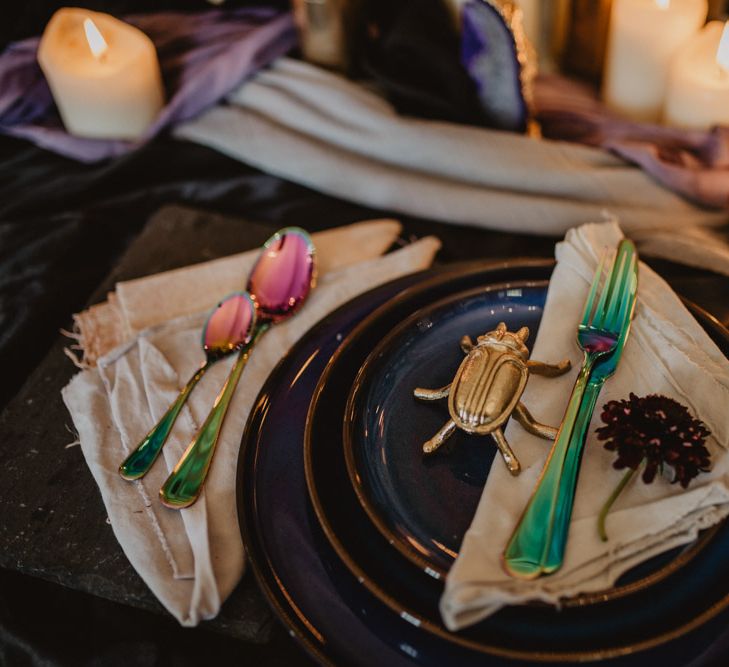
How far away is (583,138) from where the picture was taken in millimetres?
649

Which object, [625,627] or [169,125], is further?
[169,125]

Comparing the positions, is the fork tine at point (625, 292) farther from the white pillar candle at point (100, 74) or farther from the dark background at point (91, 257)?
the white pillar candle at point (100, 74)

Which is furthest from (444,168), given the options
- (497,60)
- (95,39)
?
(95,39)


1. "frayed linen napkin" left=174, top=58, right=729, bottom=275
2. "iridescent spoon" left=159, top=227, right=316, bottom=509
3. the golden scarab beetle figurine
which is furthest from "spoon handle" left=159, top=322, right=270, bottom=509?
"frayed linen napkin" left=174, top=58, right=729, bottom=275

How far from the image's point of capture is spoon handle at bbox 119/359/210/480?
1.36 feet

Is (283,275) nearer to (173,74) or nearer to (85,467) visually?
(85,467)

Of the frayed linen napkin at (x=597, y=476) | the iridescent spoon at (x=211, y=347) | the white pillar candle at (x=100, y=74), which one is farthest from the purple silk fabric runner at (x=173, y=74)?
→ the frayed linen napkin at (x=597, y=476)

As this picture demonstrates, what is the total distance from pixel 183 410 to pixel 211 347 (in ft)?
0.15

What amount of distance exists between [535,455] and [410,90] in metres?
0.37

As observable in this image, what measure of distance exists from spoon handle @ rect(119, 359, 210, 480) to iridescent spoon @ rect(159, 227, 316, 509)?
0.06 ft

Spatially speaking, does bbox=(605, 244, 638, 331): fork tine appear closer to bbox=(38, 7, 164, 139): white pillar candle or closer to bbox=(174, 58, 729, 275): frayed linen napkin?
bbox=(174, 58, 729, 275): frayed linen napkin

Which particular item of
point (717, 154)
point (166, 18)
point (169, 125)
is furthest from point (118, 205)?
point (717, 154)

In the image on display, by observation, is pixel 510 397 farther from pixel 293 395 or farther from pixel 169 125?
pixel 169 125

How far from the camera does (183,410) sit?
0.44 metres
